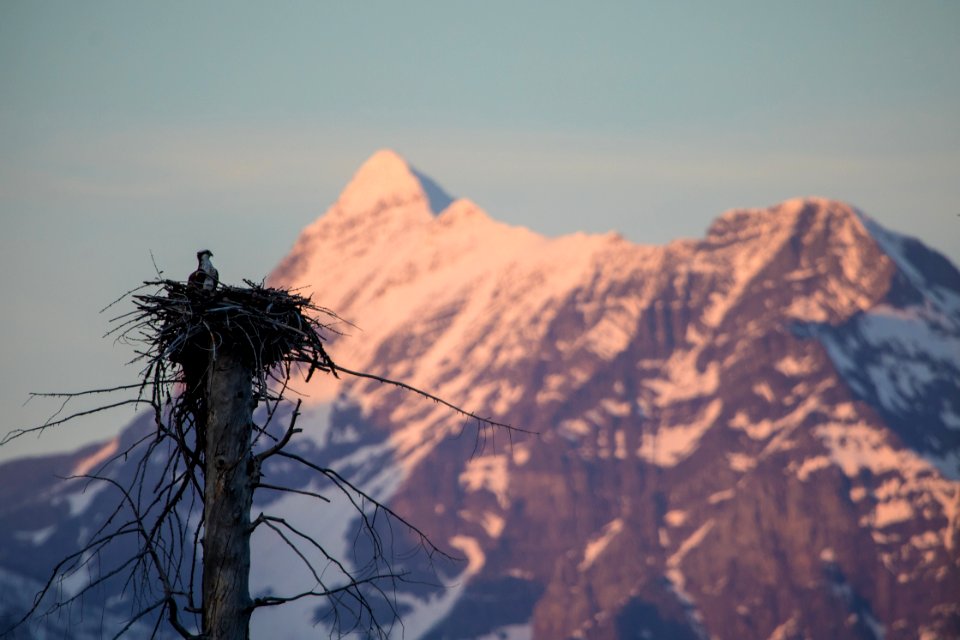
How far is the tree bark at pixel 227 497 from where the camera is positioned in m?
15.9

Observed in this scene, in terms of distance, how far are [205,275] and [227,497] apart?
242 cm

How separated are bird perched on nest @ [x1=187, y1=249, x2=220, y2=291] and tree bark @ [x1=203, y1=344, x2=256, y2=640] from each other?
747 mm

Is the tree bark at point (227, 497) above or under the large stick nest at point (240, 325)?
under

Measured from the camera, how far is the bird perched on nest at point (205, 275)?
1708 centimetres

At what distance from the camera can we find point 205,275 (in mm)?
17266

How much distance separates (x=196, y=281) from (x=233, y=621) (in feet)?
11.5

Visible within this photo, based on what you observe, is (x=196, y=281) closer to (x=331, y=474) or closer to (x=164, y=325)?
(x=164, y=325)

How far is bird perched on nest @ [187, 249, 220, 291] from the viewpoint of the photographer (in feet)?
56.0

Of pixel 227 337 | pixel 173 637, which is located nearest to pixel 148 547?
pixel 227 337

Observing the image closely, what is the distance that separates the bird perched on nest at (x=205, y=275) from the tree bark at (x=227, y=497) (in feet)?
Answer: 2.45

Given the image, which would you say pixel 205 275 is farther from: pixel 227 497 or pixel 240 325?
pixel 227 497

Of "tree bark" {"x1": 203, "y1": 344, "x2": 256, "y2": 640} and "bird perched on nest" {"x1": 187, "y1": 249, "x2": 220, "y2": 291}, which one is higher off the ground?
"bird perched on nest" {"x1": 187, "y1": 249, "x2": 220, "y2": 291}

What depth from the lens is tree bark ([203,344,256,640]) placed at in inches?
625

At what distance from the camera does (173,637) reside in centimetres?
18838
